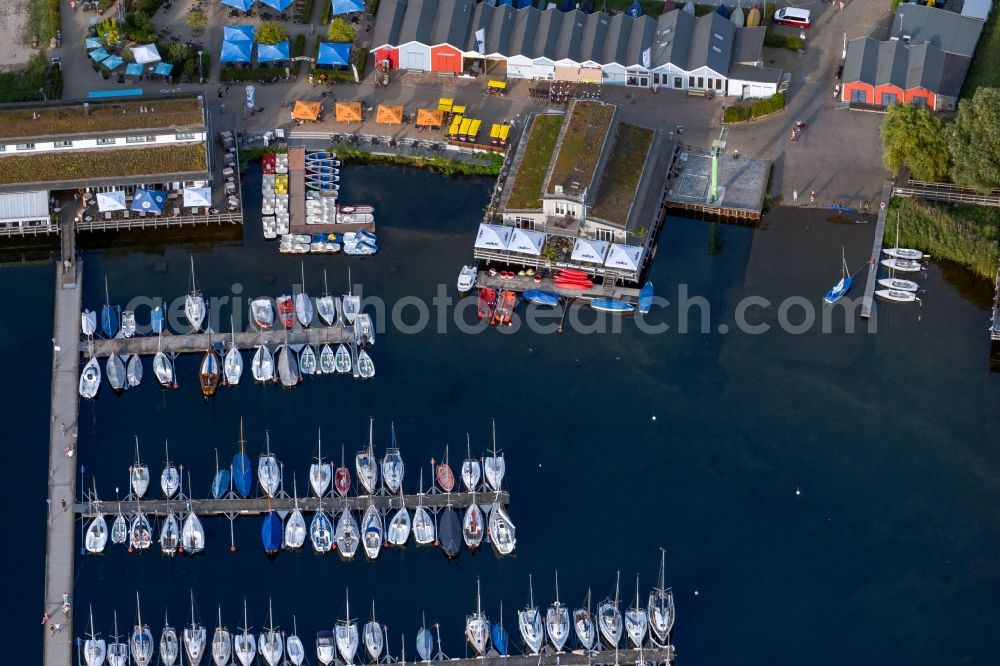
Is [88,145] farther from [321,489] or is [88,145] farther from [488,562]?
[488,562]

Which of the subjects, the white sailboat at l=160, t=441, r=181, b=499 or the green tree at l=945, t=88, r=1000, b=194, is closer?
the white sailboat at l=160, t=441, r=181, b=499

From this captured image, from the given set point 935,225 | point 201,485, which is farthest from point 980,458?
point 201,485

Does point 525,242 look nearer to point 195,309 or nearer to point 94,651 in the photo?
point 195,309

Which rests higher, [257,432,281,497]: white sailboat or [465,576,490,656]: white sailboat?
[257,432,281,497]: white sailboat

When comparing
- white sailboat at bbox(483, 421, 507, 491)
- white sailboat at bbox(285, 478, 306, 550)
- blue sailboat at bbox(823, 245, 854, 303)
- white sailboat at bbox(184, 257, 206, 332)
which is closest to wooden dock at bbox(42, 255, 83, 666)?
white sailboat at bbox(184, 257, 206, 332)

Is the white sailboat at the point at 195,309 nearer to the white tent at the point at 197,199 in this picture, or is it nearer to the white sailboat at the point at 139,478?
the white tent at the point at 197,199

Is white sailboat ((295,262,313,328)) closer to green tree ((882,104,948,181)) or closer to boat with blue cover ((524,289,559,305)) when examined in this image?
boat with blue cover ((524,289,559,305))

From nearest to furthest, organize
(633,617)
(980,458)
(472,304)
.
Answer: (633,617), (980,458), (472,304)
